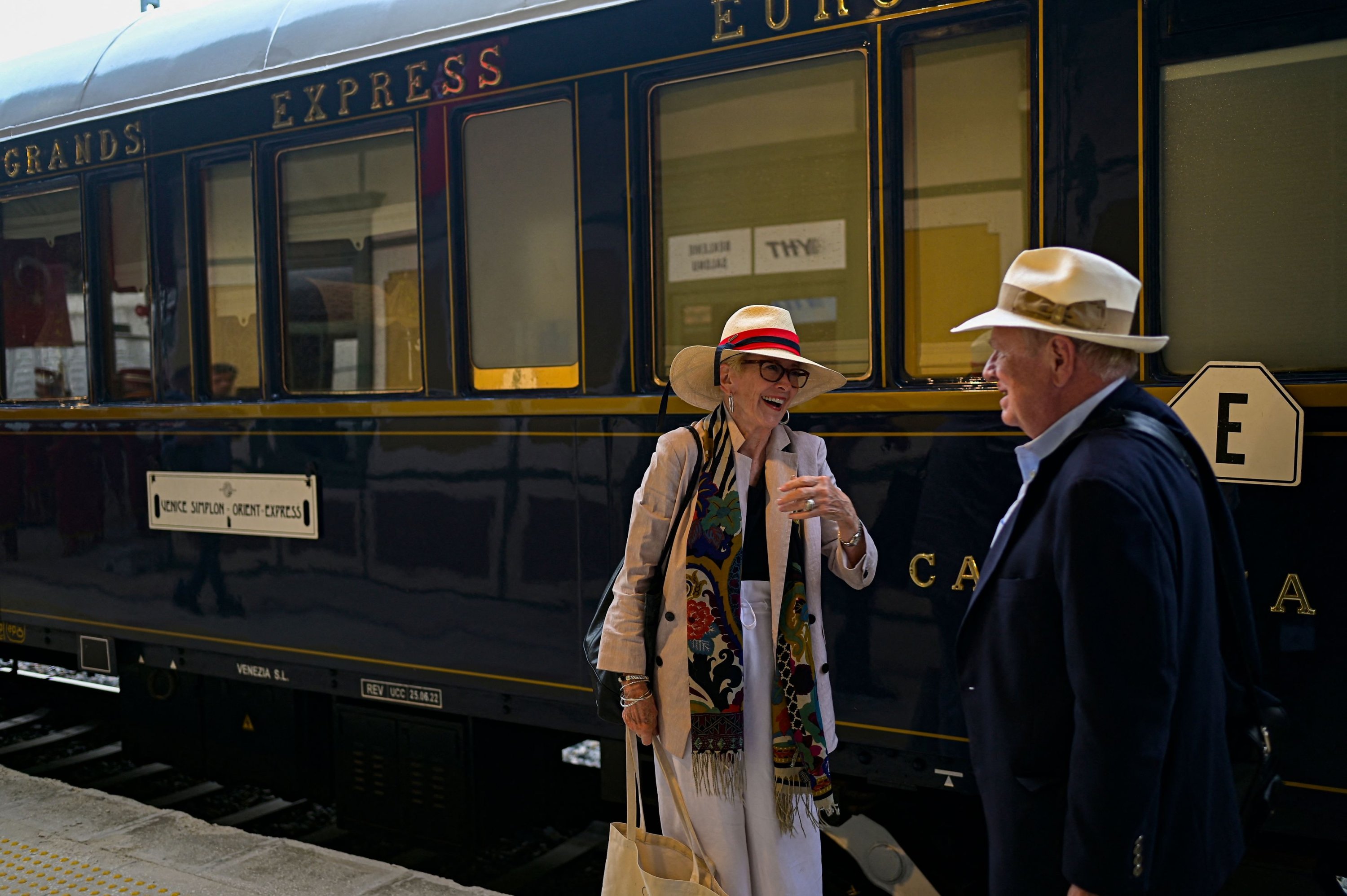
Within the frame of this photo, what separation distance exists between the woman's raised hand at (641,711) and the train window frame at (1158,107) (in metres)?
1.48

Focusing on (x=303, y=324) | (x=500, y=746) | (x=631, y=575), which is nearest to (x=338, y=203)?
(x=303, y=324)

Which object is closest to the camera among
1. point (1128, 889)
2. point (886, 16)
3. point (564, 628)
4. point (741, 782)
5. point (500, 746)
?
point (1128, 889)

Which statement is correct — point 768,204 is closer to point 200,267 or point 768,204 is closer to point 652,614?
point 652,614

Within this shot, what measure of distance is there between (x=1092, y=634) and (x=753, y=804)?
1208 millimetres

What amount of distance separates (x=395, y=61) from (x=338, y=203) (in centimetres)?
57

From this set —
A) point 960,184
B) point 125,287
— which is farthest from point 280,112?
point 960,184

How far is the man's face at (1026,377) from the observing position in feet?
6.09

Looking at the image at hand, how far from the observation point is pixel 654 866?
8.32ft

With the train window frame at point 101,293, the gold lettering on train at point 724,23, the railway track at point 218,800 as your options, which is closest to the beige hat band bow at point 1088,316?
the gold lettering on train at point 724,23

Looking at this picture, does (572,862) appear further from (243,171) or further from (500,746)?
(243,171)

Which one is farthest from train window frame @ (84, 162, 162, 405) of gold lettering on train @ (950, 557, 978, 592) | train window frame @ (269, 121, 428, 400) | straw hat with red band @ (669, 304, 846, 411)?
gold lettering on train @ (950, 557, 978, 592)

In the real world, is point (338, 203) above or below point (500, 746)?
above

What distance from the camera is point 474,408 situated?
158 inches

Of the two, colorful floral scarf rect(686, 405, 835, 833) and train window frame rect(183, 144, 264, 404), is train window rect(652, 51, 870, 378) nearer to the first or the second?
colorful floral scarf rect(686, 405, 835, 833)
